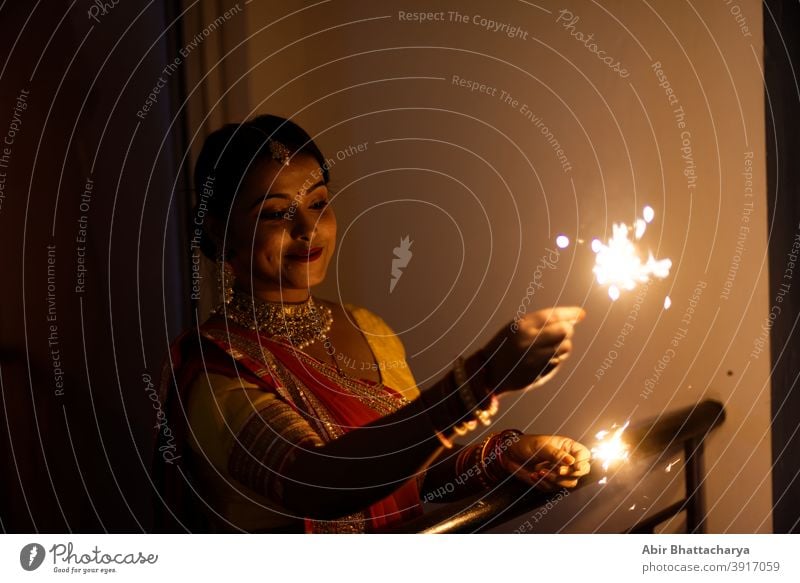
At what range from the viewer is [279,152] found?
89 cm

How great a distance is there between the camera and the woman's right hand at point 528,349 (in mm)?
904

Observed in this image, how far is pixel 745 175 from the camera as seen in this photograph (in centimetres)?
94

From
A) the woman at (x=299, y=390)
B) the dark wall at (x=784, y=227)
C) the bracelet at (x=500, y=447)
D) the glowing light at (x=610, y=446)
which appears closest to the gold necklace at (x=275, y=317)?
the woman at (x=299, y=390)

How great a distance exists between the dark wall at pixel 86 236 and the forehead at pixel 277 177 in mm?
108

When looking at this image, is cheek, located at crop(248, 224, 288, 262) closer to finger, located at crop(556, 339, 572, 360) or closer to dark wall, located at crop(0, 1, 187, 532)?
dark wall, located at crop(0, 1, 187, 532)

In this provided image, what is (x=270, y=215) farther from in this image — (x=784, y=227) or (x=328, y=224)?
(x=784, y=227)

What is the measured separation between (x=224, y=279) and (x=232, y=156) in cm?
12

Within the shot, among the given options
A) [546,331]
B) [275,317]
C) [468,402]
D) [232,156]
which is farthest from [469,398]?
[232,156]

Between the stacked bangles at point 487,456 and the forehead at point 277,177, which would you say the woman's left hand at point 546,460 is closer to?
the stacked bangles at point 487,456

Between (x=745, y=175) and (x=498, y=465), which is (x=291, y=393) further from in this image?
(x=745, y=175)
